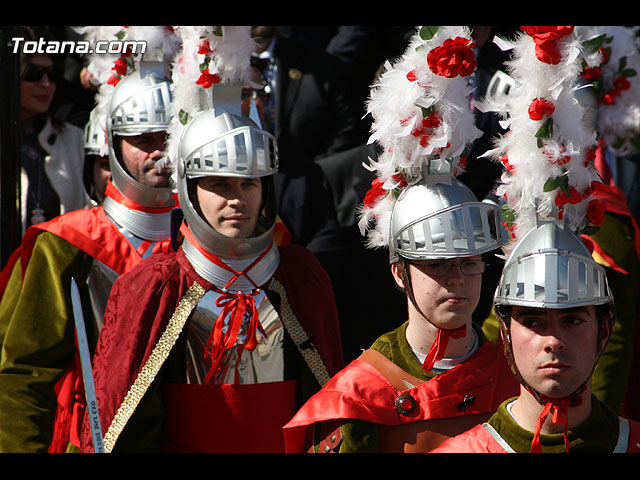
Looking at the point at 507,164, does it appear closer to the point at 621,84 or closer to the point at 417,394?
the point at 417,394

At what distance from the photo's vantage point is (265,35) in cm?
640

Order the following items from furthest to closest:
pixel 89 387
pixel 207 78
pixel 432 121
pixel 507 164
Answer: pixel 207 78 < pixel 89 387 < pixel 432 121 < pixel 507 164

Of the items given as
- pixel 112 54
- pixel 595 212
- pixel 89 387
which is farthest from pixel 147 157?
pixel 595 212

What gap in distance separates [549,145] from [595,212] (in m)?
0.26

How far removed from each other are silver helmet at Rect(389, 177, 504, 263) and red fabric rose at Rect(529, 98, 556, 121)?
47 cm

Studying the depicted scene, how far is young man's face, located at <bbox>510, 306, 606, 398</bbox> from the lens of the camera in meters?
3.38

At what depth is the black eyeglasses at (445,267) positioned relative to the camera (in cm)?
400

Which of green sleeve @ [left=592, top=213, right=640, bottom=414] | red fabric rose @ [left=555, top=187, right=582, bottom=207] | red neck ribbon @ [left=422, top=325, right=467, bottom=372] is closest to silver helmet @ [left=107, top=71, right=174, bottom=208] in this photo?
red neck ribbon @ [left=422, top=325, right=467, bottom=372]

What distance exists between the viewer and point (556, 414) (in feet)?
11.1

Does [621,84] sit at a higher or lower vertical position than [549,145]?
higher

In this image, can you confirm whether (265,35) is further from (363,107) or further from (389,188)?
(389,188)

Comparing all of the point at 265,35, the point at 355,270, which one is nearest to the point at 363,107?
the point at 265,35

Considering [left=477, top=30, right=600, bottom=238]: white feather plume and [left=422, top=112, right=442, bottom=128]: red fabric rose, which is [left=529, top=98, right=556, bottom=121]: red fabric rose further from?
[left=422, top=112, right=442, bottom=128]: red fabric rose

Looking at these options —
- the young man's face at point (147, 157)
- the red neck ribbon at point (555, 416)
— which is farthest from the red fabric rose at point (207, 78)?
the red neck ribbon at point (555, 416)
